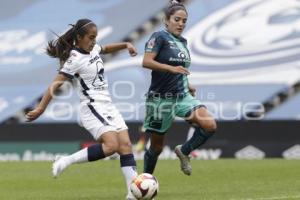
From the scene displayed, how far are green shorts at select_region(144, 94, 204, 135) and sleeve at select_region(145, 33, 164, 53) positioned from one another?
630mm

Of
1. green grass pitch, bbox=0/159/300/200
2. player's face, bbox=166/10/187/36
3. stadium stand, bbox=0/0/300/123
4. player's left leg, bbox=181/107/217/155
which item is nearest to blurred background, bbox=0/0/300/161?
stadium stand, bbox=0/0/300/123

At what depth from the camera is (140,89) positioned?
2000 cm

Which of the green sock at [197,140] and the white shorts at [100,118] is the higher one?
the white shorts at [100,118]

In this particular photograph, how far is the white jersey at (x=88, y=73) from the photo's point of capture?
9305 mm

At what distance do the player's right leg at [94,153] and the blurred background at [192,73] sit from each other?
990 cm

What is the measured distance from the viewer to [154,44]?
10.3 m

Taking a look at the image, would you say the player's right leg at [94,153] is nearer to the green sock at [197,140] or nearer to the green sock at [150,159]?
the green sock at [150,159]

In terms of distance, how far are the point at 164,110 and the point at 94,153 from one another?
60.9 inches

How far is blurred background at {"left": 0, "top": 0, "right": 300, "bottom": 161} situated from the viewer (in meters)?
19.3

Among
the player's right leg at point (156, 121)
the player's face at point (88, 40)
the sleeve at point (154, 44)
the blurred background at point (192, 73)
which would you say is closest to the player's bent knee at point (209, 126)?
the player's right leg at point (156, 121)

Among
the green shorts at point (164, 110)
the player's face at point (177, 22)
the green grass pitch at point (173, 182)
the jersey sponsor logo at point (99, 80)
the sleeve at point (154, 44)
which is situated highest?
the player's face at point (177, 22)

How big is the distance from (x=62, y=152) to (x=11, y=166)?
3357 mm

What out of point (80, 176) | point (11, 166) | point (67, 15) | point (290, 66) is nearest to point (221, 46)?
point (290, 66)

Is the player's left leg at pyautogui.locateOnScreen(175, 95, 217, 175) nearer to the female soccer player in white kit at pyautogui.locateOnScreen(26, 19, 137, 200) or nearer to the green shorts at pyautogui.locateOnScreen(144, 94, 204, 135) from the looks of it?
the green shorts at pyautogui.locateOnScreen(144, 94, 204, 135)
